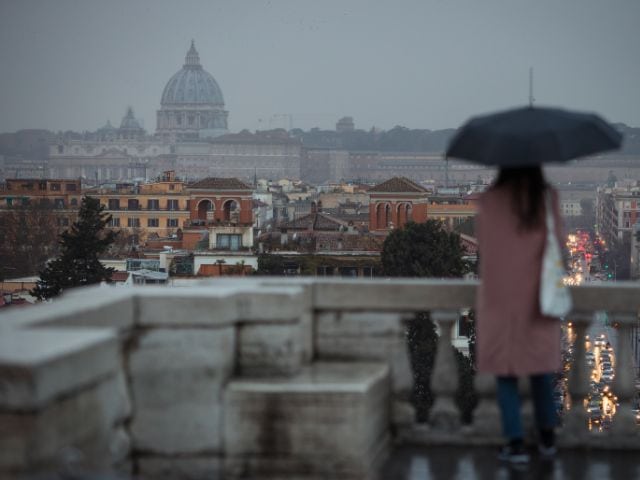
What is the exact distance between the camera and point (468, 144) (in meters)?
5.31

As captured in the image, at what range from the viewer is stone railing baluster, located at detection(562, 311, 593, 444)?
5.66m

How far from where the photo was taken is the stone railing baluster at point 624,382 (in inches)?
223

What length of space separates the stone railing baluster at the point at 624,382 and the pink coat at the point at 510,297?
527mm

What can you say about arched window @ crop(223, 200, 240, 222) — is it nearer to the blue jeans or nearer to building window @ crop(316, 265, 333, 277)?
building window @ crop(316, 265, 333, 277)

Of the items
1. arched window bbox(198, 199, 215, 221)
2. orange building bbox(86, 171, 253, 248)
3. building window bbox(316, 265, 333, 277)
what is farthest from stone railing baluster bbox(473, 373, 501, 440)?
arched window bbox(198, 199, 215, 221)

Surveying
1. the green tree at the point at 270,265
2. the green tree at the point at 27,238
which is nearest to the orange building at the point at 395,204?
the green tree at the point at 27,238

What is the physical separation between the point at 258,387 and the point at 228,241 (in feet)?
122

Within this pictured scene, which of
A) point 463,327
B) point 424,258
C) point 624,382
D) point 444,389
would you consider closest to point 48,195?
point 424,258

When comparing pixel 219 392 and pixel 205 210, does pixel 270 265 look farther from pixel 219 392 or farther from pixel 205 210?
pixel 219 392

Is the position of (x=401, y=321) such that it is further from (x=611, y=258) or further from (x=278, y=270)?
(x=611, y=258)

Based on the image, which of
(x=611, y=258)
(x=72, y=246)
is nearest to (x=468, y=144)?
(x=72, y=246)

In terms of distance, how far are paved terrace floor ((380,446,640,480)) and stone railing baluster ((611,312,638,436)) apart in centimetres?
10

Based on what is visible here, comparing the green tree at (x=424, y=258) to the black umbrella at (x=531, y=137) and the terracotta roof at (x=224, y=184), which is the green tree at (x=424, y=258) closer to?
the terracotta roof at (x=224, y=184)

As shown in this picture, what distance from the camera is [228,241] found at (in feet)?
138
